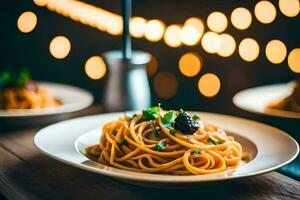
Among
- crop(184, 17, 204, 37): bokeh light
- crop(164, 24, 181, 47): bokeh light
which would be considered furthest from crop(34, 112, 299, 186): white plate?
crop(164, 24, 181, 47): bokeh light

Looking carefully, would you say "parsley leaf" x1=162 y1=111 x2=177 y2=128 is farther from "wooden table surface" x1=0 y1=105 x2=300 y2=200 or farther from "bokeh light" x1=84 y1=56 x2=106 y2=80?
"bokeh light" x1=84 y1=56 x2=106 y2=80

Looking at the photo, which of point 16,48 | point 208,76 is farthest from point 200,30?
point 16,48

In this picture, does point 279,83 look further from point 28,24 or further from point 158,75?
point 28,24

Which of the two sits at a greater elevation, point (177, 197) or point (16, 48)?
point (16, 48)

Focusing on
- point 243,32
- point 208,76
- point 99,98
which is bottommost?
point 99,98

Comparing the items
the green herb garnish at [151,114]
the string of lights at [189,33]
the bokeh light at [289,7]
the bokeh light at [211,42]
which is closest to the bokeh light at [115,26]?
the string of lights at [189,33]

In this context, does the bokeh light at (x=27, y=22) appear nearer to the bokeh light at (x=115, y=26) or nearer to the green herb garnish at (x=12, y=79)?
the bokeh light at (x=115, y=26)

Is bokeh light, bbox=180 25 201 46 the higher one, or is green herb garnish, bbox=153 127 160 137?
bokeh light, bbox=180 25 201 46
